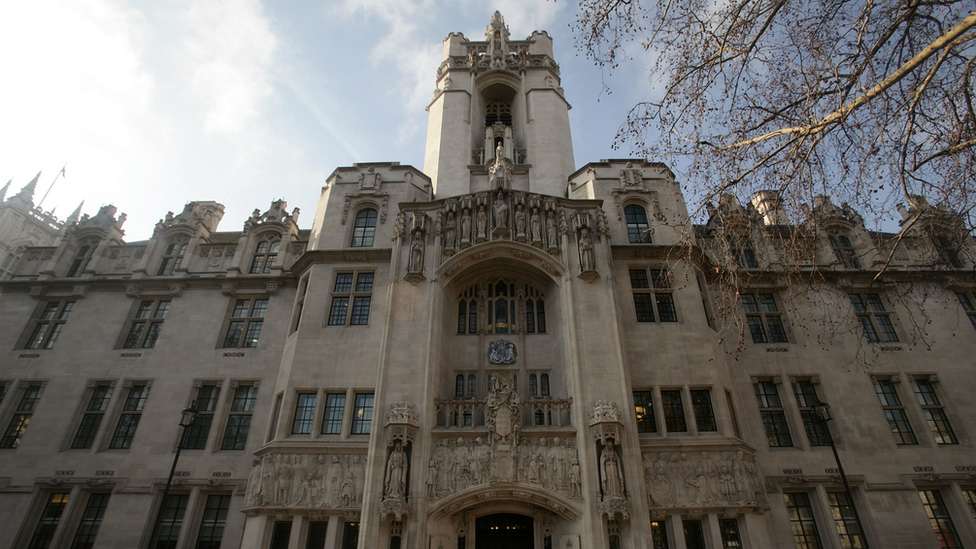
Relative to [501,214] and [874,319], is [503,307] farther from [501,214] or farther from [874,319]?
[874,319]

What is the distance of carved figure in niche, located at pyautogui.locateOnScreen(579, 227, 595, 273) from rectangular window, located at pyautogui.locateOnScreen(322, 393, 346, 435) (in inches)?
401

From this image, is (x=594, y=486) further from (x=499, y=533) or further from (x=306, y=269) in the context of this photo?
(x=306, y=269)

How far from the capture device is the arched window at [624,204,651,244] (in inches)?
852

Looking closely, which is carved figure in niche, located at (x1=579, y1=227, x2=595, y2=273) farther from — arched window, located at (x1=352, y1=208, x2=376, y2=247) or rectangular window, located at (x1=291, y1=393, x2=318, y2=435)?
rectangular window, located at (x1=291, y1=393, x2=318, y2=435)

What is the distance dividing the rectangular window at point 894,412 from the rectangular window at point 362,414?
65.4 ft

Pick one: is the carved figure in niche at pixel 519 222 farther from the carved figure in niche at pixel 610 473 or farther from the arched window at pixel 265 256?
the arched window at pixel 265 256

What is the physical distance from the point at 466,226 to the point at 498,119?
1302 cm

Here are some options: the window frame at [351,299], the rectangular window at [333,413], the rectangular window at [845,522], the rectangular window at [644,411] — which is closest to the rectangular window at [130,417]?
the rectangular window at [333,413]

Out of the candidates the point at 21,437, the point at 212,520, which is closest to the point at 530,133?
the point at 212,520

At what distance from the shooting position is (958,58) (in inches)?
339

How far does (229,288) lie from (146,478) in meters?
8.15

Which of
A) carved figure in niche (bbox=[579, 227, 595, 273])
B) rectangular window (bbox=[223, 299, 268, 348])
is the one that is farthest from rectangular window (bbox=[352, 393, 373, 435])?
carved figure in niche (bbox=[579, 227, 595, 273])

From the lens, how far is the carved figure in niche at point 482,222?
19.7 meters

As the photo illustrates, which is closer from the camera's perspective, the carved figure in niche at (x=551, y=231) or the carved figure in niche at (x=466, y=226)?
the carved figure in niche at (x=551, y=231)
